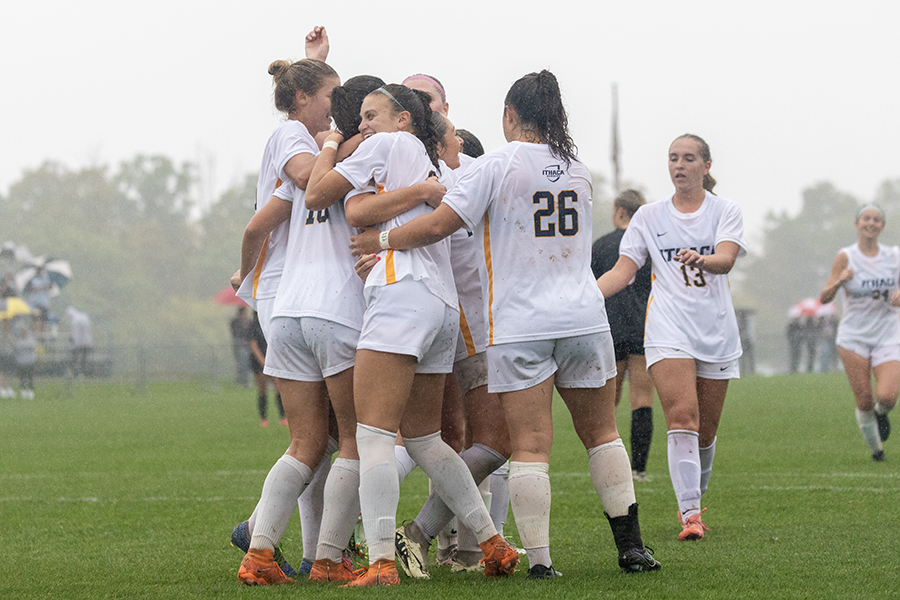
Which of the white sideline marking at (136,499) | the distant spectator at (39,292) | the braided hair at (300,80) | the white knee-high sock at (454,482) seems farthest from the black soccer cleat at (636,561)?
the distant spectator at (39,292)

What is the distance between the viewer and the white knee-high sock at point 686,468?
6164mm

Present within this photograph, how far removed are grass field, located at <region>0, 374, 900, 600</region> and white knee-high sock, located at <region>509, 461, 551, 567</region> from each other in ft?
0.51

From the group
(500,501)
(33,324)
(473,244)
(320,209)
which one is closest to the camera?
(320,209)

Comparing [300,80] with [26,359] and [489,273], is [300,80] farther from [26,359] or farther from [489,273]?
[26,359]

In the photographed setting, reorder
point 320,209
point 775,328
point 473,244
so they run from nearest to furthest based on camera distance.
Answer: point 320,209, point 473,244, point 775,328

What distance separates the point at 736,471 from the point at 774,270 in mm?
103739

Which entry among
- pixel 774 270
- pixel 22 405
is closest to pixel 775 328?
pixel 774 270

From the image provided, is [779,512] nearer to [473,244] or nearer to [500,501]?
[500,501]

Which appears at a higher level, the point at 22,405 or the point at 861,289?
the point at 861,289

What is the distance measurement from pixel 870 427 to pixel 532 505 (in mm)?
6385

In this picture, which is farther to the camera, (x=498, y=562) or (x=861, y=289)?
(x=861, y=289)

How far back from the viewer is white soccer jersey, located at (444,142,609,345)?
4.56m

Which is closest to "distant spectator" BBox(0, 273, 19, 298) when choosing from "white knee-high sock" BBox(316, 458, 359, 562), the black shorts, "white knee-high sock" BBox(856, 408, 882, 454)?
the black shorts

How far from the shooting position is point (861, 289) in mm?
9898
